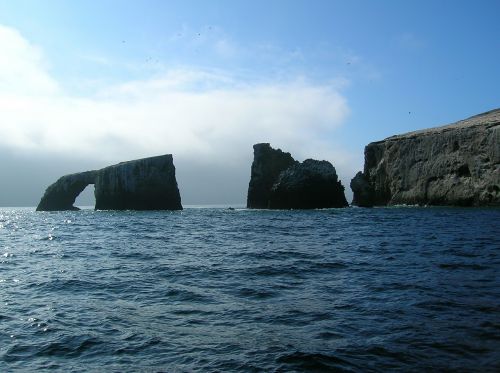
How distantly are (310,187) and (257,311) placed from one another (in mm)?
73826

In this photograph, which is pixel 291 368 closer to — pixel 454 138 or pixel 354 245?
pixel 354 245

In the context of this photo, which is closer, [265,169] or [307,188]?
[307,188]

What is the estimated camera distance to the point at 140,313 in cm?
1123

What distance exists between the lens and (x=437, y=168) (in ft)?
261

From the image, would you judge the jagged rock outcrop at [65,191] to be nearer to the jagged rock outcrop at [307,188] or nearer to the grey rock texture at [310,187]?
the jagged rock outcrop at [307,188]

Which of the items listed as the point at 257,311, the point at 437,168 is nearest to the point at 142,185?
the point at 437,168

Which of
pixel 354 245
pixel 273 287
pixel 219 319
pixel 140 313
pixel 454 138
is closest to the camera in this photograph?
pixel 219 319

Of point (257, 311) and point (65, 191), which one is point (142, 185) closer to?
point (65, 191)

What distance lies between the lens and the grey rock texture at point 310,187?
276 feet

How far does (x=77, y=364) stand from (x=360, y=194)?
89.0 m

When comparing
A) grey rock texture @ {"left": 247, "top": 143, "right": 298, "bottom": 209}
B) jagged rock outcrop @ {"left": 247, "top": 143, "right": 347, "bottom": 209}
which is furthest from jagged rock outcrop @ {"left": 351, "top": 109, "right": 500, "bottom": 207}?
grey rock texture @ {"left": 247, "top": 143, "right": 298, "bottom": 209}

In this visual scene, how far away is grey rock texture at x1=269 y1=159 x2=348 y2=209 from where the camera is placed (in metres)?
84.1

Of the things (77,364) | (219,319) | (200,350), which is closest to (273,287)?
(219,319)

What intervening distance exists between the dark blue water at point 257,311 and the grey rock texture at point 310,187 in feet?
205
